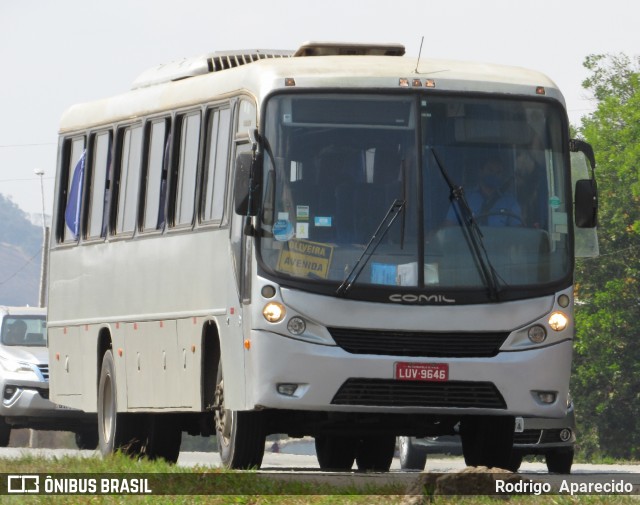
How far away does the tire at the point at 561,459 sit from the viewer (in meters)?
21.8

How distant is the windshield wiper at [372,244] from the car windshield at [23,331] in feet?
41.9

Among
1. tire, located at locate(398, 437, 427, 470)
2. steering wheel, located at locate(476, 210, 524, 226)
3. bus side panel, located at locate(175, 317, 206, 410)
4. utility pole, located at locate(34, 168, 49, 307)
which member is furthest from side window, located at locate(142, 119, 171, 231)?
utility pole, located at locate(34, 168, 49, 307)

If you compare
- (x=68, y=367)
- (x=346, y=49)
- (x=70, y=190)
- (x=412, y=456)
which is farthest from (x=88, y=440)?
(x=346, y=49)

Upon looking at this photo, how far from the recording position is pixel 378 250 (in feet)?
48.8

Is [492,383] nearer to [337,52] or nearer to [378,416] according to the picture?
[378,416]

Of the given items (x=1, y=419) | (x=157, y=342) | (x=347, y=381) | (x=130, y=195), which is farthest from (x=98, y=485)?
(x=1, y=419)

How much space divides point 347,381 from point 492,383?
1.10m

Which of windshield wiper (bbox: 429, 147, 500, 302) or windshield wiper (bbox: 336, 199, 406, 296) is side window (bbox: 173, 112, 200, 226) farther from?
windshield wiper (bbox: 429, 147, 500, 302)

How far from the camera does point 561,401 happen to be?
15234mm

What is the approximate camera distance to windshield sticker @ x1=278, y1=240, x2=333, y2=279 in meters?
14.8

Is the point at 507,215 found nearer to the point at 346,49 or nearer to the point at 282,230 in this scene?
the point at 282,230

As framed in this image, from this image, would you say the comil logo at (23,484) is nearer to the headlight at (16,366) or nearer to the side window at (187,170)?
the side window at (187,170)

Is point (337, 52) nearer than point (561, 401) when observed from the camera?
No

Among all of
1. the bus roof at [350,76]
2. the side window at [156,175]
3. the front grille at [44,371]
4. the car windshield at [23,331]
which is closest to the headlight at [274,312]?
the bus roof at [350,76]
